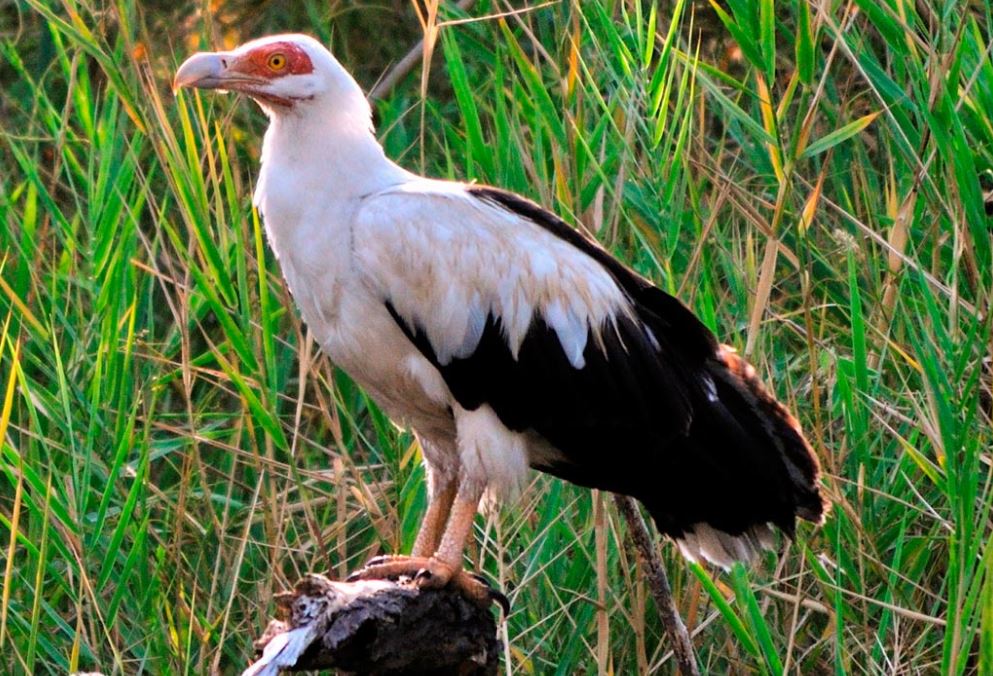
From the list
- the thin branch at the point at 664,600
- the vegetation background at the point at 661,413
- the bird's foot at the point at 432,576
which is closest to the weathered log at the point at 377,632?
the bird's foot at the point at 432,576

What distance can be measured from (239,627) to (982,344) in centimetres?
197

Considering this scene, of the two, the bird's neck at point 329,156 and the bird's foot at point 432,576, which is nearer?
the bird's foot at point 432,576

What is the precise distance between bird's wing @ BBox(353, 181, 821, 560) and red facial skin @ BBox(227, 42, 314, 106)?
0.38 metres

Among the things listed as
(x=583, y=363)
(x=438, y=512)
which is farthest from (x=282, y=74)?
(x=438, y=512)

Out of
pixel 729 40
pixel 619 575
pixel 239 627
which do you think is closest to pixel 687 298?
pixel 619 575

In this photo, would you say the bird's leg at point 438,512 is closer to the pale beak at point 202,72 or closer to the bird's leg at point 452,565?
the bird's leg at point 452,565

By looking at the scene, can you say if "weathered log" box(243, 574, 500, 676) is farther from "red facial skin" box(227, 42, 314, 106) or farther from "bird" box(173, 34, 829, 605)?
"red facial skin" box(227, 42, 314, 106)

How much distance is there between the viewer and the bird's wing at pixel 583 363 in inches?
132

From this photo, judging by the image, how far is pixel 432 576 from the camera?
3.14m

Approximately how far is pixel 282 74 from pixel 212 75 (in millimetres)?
171

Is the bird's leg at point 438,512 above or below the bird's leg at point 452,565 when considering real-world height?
below

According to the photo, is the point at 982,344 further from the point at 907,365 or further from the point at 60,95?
the point at 60,95

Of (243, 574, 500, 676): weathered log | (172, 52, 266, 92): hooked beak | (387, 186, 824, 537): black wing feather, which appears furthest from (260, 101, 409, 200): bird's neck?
(243, 574, 500, 676): weathered log

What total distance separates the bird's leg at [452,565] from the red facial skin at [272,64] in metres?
1.00
